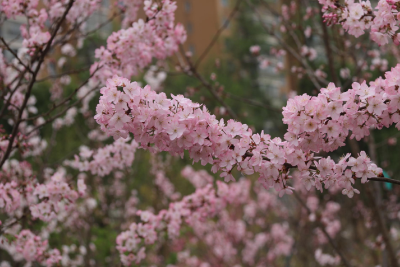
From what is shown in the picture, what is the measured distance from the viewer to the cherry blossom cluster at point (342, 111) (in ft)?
4.42

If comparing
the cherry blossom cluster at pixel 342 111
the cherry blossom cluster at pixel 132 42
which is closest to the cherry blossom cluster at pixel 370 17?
the cherry blossom cluster at pixel 342 111

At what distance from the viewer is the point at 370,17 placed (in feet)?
6.20

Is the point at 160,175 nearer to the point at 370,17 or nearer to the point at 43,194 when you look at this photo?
the point at 43,194

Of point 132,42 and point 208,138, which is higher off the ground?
point 132,42

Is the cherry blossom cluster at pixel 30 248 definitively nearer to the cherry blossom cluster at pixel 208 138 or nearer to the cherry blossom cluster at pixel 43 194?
the cherry blossom cluster at pixel 43 194

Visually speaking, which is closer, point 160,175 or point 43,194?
point 43,194

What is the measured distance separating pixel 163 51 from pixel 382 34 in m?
1.87

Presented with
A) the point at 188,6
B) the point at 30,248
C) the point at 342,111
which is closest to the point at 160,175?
the point at 30,248

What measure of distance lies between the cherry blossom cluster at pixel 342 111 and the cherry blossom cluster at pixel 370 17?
0.53m

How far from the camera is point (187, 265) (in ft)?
27.7

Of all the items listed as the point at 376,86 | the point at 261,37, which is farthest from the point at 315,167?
the point at 261,37

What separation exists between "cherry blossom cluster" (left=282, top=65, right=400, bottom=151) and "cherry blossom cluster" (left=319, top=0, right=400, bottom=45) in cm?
53

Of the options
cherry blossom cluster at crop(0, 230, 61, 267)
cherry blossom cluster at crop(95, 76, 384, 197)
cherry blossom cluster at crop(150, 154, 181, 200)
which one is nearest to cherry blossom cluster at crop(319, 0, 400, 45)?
cherry blossom cluster at crop(95, 76, 384, 197)

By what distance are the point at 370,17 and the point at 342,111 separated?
2.71 ft
